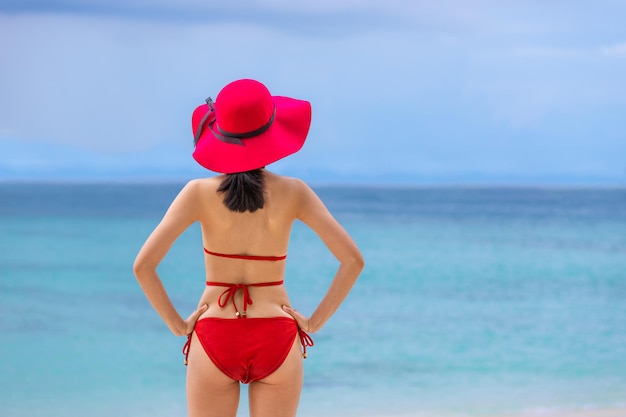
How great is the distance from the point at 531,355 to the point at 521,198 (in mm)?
23023

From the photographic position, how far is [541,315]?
10055 mm

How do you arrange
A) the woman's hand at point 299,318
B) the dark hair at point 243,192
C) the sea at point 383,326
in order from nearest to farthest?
1. the dark hair at point 243,192
2. the woman's hand at point 299,318
3. the sea at point 383,326

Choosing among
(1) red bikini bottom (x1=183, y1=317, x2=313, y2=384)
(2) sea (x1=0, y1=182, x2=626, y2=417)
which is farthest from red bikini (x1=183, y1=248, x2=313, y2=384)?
(2) sea (x1=0, y1=182, x2=626, y2=417)

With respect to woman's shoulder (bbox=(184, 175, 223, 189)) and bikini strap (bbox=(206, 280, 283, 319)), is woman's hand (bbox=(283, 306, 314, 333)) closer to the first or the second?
bikini strap (bbox=(206, 280, 283, 319))

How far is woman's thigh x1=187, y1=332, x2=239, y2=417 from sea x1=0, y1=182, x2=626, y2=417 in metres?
3.56

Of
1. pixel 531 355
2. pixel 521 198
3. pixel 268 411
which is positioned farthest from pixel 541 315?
pixel 521 198

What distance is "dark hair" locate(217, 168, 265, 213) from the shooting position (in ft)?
7.63

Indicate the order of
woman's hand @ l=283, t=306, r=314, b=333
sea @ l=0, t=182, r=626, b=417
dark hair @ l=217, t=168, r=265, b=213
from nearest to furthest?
dark hair @ l=217, t=168, r=265, b=213 → woman's hand @ l=283, t=306, r=314, b=333 → sea @ l=0, t=182, r=626, b=417

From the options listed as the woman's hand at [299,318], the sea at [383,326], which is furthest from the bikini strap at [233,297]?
the sea at [383,326]

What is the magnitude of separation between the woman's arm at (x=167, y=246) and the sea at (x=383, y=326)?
363cm

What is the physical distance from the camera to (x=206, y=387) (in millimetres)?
2404

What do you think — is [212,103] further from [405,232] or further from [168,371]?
[405,232]

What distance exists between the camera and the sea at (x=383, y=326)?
680 centimetres

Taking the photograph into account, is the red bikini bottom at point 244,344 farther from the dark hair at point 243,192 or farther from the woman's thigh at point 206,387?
the dark hair at point 243,192
